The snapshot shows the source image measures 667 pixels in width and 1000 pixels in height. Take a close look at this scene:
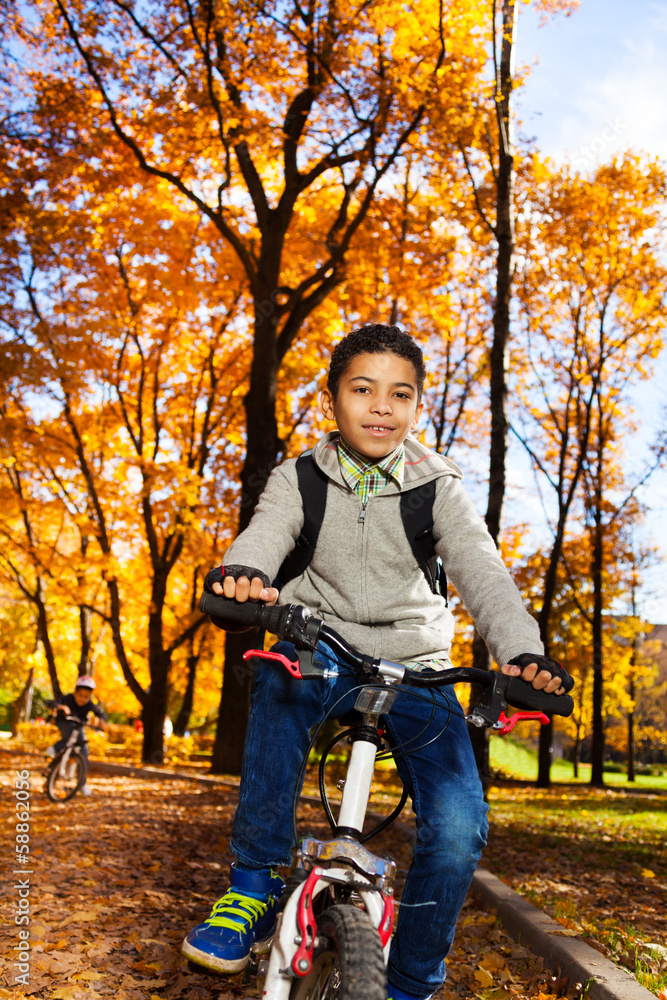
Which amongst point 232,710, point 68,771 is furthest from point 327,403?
point 232,710

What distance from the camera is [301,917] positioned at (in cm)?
171

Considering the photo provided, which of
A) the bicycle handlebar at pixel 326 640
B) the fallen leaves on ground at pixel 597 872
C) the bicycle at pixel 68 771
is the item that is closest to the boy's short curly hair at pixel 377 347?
the bicycle handlebar at pixel 326 640

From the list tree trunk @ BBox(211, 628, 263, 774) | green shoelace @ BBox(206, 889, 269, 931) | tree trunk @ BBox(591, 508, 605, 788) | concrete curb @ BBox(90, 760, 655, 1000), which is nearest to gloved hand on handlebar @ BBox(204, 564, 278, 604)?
green shoelace @ BBox(206, 889, 269, 931)

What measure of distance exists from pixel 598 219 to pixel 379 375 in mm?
13756

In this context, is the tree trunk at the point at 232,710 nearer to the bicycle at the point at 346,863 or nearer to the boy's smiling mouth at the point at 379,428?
the boy's smiling mouth at the point at 379,428

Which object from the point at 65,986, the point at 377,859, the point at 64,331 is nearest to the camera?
the point at 377,859

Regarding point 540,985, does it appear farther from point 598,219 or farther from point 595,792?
point 595,792

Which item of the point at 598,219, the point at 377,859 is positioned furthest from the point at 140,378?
the point at 377,859

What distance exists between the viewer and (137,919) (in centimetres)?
405

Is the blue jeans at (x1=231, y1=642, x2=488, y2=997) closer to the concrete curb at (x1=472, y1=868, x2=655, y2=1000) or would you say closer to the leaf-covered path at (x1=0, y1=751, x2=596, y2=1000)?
the leaf-covered path at (x1=0, y1=751, x2=596, y2=1000)

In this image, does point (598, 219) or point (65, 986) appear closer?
point (65, 986)

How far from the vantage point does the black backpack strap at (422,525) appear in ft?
8.13

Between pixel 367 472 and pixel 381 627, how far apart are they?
50 cm

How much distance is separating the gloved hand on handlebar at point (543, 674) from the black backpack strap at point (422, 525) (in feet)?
2.09
